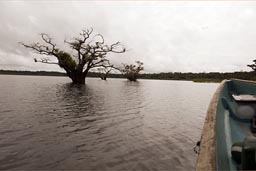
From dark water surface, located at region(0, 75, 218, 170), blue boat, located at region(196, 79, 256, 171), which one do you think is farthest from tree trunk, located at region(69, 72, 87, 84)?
blue boat, located at region(196, 79, 256, 171)

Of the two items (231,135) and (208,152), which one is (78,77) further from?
(208,152)

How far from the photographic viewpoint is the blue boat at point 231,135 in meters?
2.38

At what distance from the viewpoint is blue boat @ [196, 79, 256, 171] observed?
2.38 m

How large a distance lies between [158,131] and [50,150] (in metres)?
4.55

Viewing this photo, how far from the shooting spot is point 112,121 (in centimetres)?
1055

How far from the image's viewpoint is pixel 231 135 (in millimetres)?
4500

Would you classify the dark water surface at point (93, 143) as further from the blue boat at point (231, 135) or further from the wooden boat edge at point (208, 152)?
the wooden boat edge at point (208, 152)

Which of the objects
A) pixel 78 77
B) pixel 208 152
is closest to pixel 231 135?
pixel 208 152

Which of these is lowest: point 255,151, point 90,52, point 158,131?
point 158,131

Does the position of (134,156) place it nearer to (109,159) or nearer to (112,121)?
(109,159)

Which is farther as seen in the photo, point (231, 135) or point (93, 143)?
point (93, 143)

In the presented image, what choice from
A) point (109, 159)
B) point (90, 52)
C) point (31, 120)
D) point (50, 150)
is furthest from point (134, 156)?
point (90, 52)

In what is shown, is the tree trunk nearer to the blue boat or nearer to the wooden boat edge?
the blue boat

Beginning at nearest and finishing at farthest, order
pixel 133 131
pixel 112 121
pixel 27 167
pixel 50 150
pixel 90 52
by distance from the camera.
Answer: pixel 27 167, pixel 50 150, pixel 133 131, pixel 112 121, pixel 90 52
